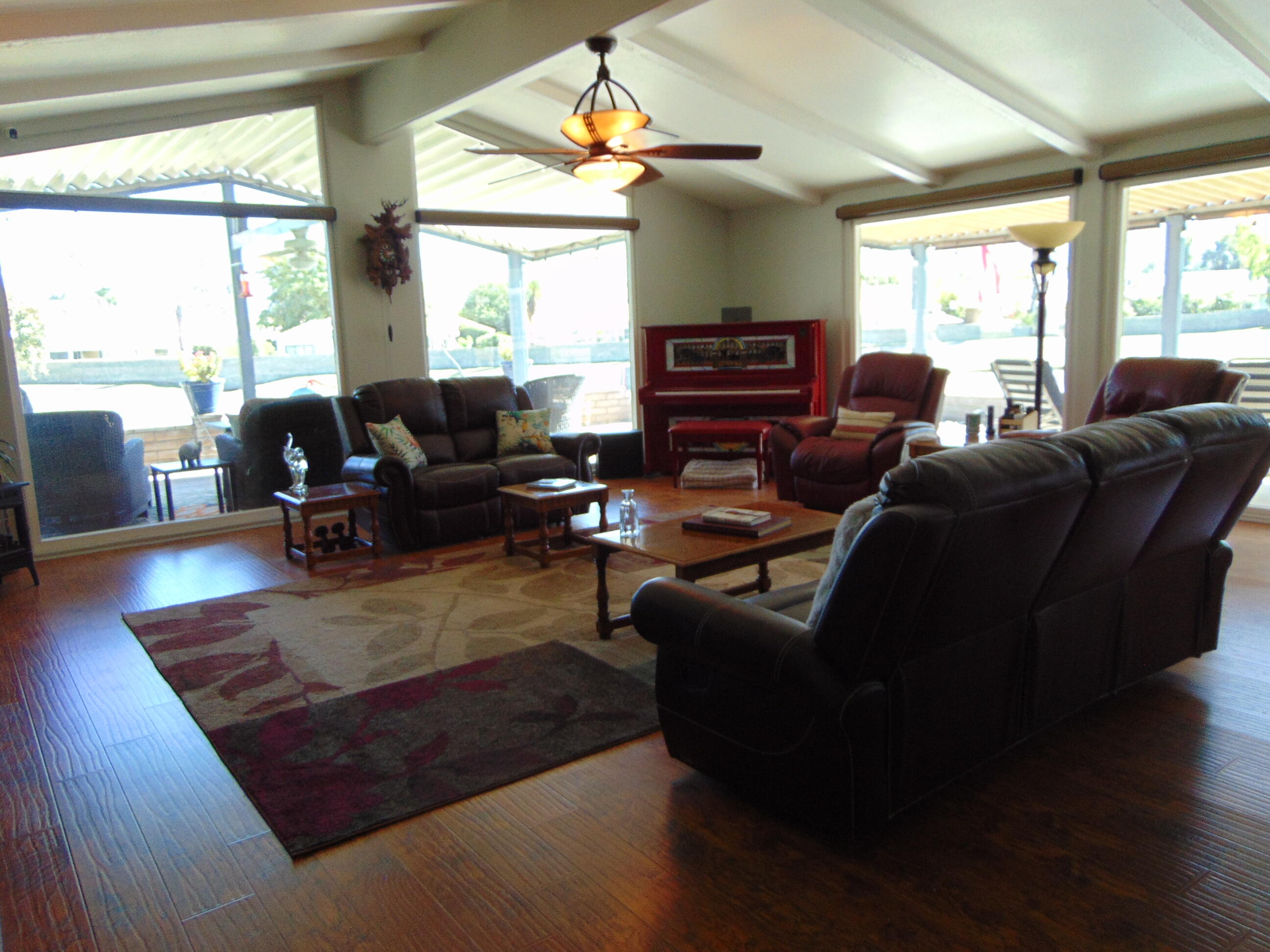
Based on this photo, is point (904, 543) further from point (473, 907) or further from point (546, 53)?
point (546, 53)

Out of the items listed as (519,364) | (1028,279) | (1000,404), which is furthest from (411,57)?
(1000,404)

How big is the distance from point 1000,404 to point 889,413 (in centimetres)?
349

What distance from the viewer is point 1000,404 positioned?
8711 mm

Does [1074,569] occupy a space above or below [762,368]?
below

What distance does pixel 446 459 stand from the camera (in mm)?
5785

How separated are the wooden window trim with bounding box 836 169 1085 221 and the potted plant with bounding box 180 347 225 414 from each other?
4.95m

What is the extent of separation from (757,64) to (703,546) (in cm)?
350

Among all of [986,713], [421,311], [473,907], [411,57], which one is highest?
[411,57]

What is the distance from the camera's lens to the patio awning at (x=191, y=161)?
211 inches

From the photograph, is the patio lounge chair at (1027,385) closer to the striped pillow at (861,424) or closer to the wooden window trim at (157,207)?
the striped pillow at (861,424)

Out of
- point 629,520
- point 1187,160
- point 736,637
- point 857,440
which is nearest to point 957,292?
point 1187,160

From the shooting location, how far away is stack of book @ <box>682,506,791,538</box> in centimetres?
338

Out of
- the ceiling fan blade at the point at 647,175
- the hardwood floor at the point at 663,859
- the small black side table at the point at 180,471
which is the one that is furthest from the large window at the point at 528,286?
the hardwood floor at the point at 663,859

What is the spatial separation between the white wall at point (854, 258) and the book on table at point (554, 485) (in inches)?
140
